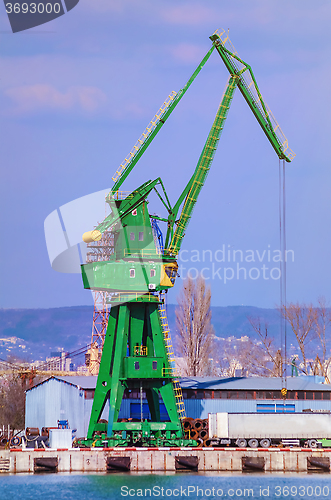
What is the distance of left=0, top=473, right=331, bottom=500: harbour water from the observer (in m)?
43.9

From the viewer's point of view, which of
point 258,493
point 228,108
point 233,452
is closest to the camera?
point 258,493

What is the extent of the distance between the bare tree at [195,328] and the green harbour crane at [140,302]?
→ 28.6 metres

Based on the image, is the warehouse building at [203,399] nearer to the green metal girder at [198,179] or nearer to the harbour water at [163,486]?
the green metal girder at [198,179]

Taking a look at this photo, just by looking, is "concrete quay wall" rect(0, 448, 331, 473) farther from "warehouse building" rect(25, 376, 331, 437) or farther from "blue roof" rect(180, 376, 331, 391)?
"blue roof" rect(180, 376, 331, 391)

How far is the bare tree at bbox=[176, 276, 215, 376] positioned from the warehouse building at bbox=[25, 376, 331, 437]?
18704 mm

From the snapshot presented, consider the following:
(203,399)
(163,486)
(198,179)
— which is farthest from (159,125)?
(163,486)

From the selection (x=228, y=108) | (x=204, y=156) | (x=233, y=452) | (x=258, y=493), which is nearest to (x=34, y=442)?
(x=233, y=452)

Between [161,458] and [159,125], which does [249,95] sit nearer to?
[159,125]

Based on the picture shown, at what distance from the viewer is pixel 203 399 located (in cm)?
6475

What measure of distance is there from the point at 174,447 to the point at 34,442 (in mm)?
9541

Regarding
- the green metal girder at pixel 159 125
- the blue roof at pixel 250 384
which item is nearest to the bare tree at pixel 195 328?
the blue roof at pixel 250 384

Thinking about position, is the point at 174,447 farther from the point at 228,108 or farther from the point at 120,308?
the point at 228,108

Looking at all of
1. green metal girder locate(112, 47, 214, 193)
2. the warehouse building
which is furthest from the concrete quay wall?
green metal girder locate(112, 47, 214, 193)

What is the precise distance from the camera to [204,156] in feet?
196
